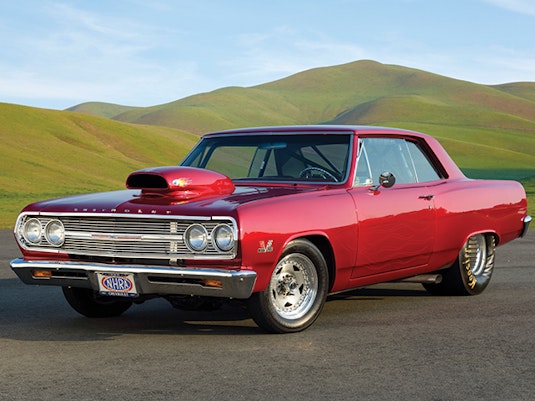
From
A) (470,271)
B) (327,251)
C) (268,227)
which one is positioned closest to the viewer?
(268,227)

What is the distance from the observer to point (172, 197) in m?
6.71

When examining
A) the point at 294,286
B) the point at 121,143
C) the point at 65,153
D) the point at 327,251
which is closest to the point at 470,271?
the point at 327,251

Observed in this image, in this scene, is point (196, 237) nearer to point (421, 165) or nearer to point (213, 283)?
point (213, 283)

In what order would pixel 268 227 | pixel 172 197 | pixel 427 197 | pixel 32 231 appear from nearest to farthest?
pixel 268 227 < pixel 172 197 < pixel 32 231 < pixel 427 197

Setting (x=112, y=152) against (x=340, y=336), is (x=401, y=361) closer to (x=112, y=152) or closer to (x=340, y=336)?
(x=340, y=336)

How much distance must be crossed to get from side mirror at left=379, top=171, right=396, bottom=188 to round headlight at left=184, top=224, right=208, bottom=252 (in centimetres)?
187

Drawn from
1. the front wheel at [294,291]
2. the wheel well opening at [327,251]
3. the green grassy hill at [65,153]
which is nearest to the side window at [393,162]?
the wheel well opening at [327,251]

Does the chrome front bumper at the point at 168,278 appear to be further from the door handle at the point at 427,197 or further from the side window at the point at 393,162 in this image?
the door handle at the point at 427,197

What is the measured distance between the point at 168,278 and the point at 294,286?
3.42 feet

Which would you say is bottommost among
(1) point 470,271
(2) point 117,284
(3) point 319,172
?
(1) point 470,271

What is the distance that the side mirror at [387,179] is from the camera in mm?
7516

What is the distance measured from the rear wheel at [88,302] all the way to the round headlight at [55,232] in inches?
30.4

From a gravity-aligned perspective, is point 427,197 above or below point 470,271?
above

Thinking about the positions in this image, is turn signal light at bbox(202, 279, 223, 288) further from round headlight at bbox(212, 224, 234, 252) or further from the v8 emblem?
the v8 emblem
